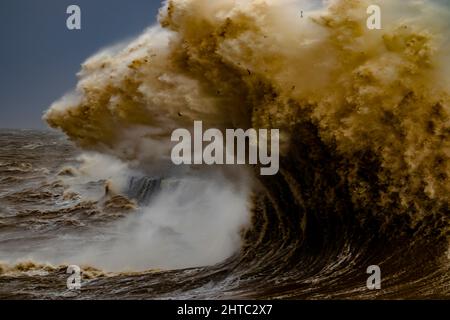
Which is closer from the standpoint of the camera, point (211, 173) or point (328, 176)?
point (328, 176)

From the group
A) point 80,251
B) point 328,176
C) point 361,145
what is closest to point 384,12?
point 361,145

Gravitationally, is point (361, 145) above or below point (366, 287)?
above

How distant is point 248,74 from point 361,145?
225 cm

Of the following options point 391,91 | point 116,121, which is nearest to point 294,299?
point 391,91

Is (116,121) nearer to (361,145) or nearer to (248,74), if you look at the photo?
(248,74)

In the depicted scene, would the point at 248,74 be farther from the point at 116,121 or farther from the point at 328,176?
the point at 116,121

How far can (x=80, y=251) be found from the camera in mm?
10750

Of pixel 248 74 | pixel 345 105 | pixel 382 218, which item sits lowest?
pixel 382 218

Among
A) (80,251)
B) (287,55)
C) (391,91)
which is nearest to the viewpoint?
(391,91)

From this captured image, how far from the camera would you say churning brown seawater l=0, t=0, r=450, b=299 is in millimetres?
8086

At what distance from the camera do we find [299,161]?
9.38 m

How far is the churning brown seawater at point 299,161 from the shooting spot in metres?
8.09
